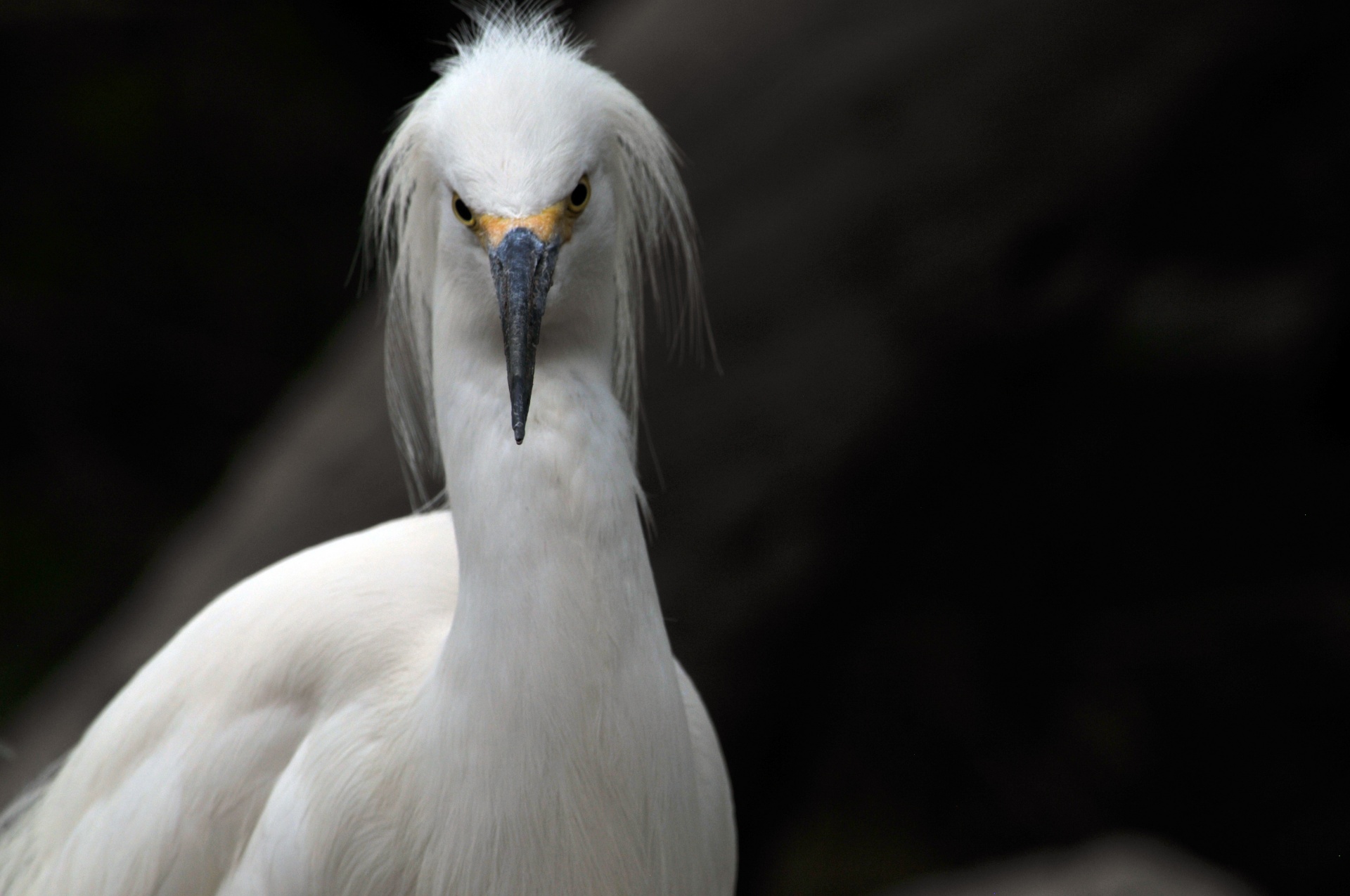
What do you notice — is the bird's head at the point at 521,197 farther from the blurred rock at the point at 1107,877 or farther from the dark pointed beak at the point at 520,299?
the blurred rock at the point at 1107,877

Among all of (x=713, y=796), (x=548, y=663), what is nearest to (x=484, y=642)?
(x=548, y=663)

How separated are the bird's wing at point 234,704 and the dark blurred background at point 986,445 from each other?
107 centimetres

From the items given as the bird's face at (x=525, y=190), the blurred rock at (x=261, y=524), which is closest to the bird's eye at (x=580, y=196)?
the bird's face at (x=525, y=190)

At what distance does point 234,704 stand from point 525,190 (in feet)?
2.14

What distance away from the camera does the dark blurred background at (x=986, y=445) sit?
8.10 feet

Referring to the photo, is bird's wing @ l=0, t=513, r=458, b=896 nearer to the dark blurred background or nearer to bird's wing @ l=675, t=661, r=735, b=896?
bird's wing @ l=675, t=661, r=735, b=896

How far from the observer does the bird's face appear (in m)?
0.99

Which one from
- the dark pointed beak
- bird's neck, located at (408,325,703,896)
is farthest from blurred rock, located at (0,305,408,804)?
the dark pointed beak

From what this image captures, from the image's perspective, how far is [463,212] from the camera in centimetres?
109

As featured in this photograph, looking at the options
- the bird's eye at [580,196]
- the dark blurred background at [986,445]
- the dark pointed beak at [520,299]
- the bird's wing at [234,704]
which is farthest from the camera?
the dark blurred background at [986,445]

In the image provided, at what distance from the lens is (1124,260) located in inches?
99.0

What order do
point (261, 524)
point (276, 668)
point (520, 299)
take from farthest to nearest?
point (261, 524) → point (276, 668) → point (520, 299)

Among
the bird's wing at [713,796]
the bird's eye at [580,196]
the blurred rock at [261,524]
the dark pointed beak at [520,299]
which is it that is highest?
the bird's eye at [580,196]

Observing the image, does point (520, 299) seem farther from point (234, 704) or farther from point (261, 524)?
point (261, 524)
